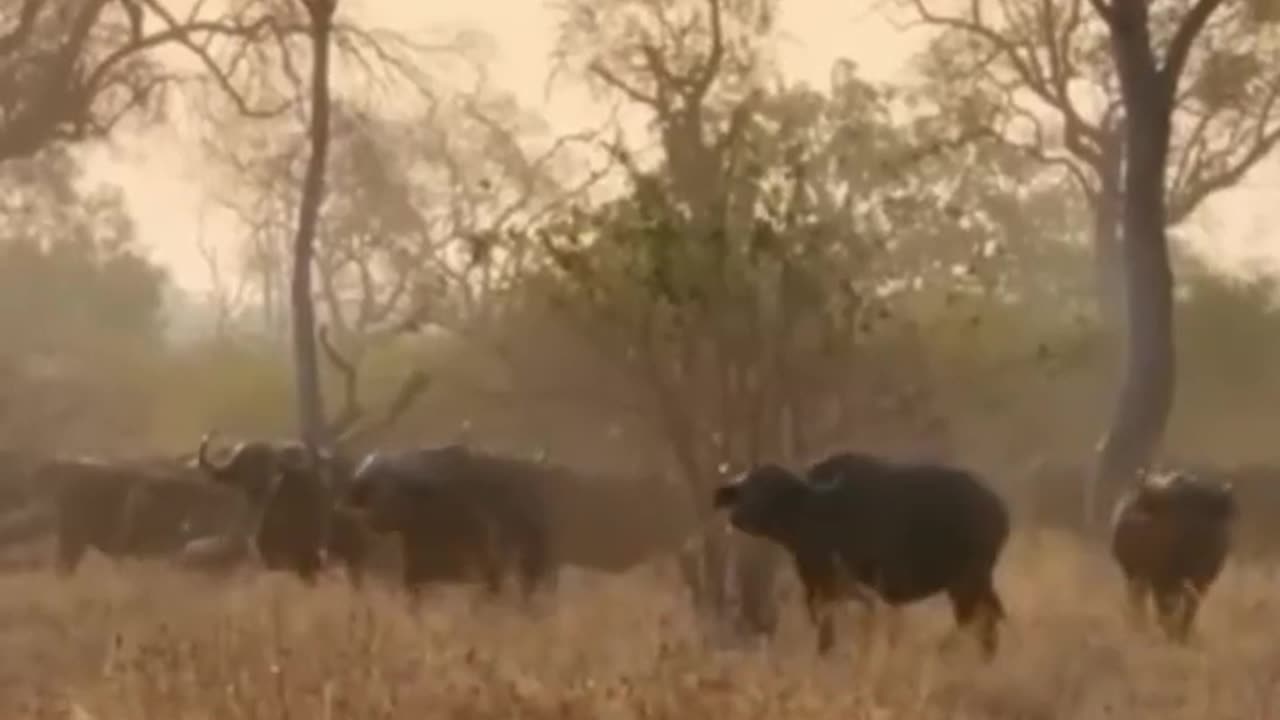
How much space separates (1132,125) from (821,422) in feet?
21.5

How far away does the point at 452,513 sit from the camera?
18250 millimetres

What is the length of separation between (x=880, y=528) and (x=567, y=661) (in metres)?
3.32

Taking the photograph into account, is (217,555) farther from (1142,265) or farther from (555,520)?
(1142,265)

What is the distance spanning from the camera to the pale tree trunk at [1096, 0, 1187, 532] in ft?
73.9

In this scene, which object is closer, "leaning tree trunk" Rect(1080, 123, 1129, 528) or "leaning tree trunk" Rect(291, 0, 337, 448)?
"leaning tree trunk" Rect(291, 0, 337, 448)

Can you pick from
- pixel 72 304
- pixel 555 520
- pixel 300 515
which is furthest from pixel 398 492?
pixel 72 304

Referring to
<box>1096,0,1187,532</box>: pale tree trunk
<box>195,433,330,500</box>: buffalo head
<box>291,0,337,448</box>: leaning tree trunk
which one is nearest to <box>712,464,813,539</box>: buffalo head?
<box>195,433,330,500</box>: buffalo head

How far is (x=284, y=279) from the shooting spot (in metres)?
56.4

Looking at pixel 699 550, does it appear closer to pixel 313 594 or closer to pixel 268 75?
pixel 313 594

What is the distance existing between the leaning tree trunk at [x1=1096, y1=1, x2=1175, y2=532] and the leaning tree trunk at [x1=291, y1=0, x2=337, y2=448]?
8521 millimetres

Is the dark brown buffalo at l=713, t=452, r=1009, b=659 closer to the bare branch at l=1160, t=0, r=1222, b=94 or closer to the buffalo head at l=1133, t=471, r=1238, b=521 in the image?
the buffalo head at l=1133, t=471, r=1238, b=521

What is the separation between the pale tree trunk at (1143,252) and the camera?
886 inches

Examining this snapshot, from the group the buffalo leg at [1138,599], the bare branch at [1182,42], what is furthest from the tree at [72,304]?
the buffalo leg at [1138,599]

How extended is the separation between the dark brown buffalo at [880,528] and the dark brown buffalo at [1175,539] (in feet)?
5.23
